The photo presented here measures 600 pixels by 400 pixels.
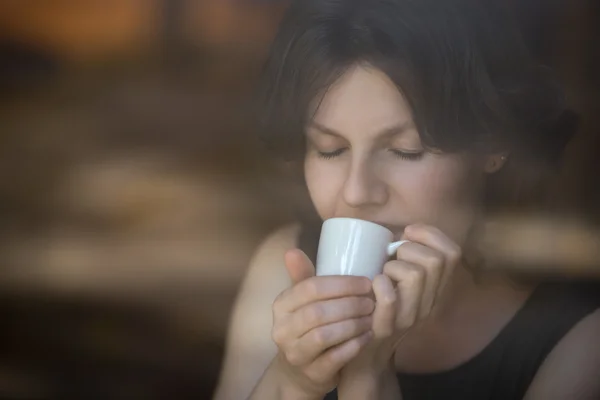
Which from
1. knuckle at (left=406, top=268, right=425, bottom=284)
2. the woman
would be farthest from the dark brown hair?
knuckle at (left=406, top=268, right=425, bottom=284)

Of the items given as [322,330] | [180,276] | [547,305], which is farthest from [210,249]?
[547,305]

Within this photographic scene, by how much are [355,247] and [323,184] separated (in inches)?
3.3

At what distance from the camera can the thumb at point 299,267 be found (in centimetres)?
58

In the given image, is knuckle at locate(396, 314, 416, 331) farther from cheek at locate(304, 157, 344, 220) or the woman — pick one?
cheek at locate(304, 157, 344, 220)

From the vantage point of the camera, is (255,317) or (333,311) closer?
(333,311)

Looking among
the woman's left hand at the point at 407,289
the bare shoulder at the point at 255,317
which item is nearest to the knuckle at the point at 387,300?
the woman's left hand at the point at 407,289

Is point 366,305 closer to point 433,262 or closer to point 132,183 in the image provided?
point 433,262

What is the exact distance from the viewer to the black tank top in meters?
0.62

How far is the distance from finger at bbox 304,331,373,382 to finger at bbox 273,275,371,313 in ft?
0.13

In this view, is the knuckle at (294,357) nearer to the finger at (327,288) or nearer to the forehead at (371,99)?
the finger at (327,288)

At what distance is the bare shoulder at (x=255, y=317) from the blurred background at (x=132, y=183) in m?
0.01

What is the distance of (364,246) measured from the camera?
0.55 metres

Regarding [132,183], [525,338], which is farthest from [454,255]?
[132,183]

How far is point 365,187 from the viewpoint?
23.0 inches
